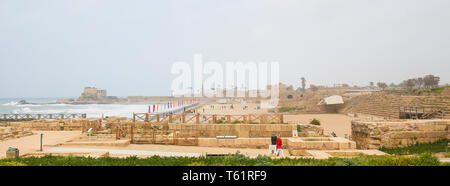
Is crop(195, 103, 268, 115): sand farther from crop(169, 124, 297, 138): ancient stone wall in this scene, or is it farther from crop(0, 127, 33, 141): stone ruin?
crop(0, 127, 33, 141): stone ruin

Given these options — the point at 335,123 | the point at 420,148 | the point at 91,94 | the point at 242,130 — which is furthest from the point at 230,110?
the point at 91,94

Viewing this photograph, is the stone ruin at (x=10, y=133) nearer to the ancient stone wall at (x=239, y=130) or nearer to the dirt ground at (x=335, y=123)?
the ancient stone wall at (x=239, y=130)

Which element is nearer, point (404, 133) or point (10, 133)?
point (404, 133)

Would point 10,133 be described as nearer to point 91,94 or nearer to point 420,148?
point 420,148

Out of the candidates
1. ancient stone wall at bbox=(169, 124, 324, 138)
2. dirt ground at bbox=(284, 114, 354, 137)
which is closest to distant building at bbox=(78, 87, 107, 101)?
dirt ground at bbox=(284, 114, 354, 137)

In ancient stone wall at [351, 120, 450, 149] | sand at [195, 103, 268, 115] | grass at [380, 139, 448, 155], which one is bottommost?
sand at [195, 103, 268, 115]

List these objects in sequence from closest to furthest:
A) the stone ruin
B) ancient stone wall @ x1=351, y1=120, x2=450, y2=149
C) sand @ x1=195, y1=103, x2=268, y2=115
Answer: ancient stone wall @ x1=351, y1=120, x2=450, y2=149 → the stone ruin → sand @ x1=195, y1=103, x2=268, y2=115

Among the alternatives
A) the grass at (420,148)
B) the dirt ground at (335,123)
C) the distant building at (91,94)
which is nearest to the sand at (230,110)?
the dirt ground at (335,123)
